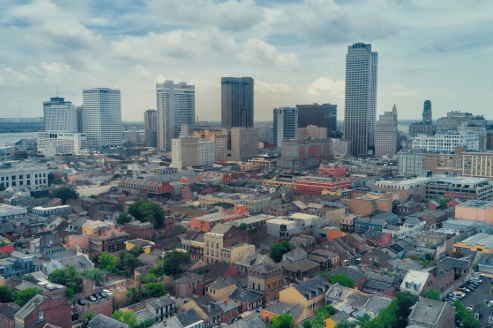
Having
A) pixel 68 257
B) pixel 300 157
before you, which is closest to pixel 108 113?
pixel 300 157

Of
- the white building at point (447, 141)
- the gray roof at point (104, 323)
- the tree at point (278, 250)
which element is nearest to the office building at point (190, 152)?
the white building at point (447, 141)

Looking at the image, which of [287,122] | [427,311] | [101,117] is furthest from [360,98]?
[427,311]

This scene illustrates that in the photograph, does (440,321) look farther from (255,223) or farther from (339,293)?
(255,223)

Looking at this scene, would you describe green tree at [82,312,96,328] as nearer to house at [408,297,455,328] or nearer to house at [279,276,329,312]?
house at [279,276,329,312]

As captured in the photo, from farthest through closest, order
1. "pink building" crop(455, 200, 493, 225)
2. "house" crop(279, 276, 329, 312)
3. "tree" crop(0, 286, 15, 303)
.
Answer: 1. "pink building" crop(455, 200, 493, 225)
2. "tree" crop(0, 286, 15, 303)
3. "house" crop(279, 276, 329, 312)

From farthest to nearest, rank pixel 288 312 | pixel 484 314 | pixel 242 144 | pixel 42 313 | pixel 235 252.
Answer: pixel 242 144 < pixel 235 252 < pixel 288 312 < pixel 484 314 < pixel 42 313

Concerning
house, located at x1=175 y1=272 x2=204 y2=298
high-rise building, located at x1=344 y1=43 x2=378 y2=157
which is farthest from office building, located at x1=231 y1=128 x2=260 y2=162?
house, located at x1=175 y1=272 x2=204 y2=298

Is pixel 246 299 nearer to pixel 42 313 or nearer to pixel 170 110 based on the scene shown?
pixel 42 313
